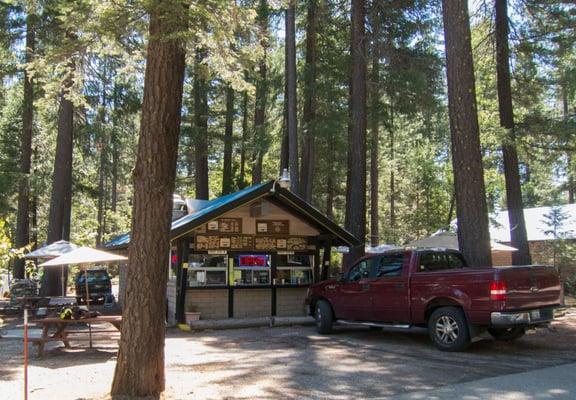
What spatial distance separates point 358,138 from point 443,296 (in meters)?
8.37

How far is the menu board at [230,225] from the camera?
51.0 ft

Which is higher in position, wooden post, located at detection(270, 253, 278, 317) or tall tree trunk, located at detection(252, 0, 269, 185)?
tall tree trunk, located at detection(252, 0, 269, 185)

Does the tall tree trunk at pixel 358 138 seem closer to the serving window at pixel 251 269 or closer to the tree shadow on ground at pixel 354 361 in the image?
the serving window at pixel 251 269

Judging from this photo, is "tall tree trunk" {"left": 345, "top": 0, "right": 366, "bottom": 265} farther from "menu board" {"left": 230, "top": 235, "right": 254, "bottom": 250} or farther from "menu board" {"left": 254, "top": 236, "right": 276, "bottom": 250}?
"menu board" {"left": 230, "top": 235, "right": 254, "bottom": 250}

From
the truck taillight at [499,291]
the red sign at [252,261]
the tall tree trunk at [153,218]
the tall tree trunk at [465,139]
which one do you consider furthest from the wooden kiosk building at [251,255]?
the tall tree trunk at [153,218]

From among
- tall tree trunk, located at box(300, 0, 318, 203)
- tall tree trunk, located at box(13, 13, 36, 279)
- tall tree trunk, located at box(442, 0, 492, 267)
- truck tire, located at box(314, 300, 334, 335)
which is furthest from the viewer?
tall tree trunk, located at box(13, 13, 36, 279)

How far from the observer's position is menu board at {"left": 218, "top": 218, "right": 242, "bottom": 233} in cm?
1555

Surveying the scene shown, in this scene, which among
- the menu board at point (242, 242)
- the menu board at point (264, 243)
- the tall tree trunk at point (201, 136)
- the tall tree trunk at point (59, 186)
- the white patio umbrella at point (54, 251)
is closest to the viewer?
the menu board at point (242, 242)

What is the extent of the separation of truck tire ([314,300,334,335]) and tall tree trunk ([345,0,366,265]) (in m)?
4.19

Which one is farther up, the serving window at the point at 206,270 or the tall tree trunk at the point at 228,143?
the tall tree trunk at the point at 228,143

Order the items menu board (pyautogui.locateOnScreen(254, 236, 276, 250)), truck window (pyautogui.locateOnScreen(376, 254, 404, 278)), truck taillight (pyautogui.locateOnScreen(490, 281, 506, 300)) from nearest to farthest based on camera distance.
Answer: truck taillight (pyautogui.locateOnScreen(490, 281, 506, 300)) < truck window (pyautogui.locateOnScreen(376, 254, 404, 278)) < menu board (pyautogui.locateOnScreen(254, 236, 276, 250))

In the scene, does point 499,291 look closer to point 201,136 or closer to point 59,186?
point 59,186

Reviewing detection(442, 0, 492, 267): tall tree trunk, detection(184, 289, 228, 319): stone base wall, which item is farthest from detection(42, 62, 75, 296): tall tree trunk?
detection(442, 0, 492, 267): tall tree trunk

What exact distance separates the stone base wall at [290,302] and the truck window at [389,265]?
424 centimetres
